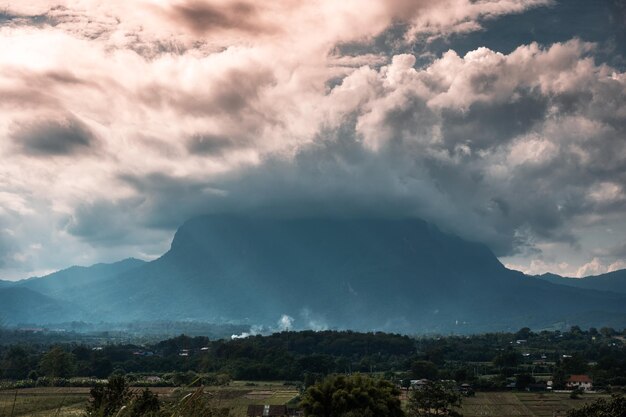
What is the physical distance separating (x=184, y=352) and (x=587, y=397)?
8002 centimetres

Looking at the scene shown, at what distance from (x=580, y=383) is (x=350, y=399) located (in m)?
59.2

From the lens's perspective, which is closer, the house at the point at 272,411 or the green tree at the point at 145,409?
the green tree at the point at 145,409

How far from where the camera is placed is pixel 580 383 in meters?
89.4

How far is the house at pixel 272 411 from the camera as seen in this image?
200 ft

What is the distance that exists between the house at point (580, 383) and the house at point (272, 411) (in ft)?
137

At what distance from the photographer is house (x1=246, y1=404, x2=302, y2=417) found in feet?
200

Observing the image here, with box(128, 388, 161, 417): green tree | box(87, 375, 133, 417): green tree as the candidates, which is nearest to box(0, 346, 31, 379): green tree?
box(87, 375, 133, 417): green tree

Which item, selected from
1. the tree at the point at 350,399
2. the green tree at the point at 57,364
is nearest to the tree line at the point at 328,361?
the green tree at the point at 57,364

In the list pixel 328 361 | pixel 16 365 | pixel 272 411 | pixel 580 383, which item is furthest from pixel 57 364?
pixel 580 383

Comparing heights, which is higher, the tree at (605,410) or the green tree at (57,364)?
the green tree at (57,364)

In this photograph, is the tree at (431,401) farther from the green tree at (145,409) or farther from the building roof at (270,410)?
the green tree at (145,409)

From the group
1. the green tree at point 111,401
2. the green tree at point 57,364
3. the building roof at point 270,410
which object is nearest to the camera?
the green tree at point 111,401

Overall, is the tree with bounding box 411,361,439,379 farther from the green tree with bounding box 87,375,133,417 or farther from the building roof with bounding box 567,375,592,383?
the green tree with bounding box 87,375,133,417

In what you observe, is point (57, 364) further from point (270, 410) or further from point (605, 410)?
point (605, 410)
